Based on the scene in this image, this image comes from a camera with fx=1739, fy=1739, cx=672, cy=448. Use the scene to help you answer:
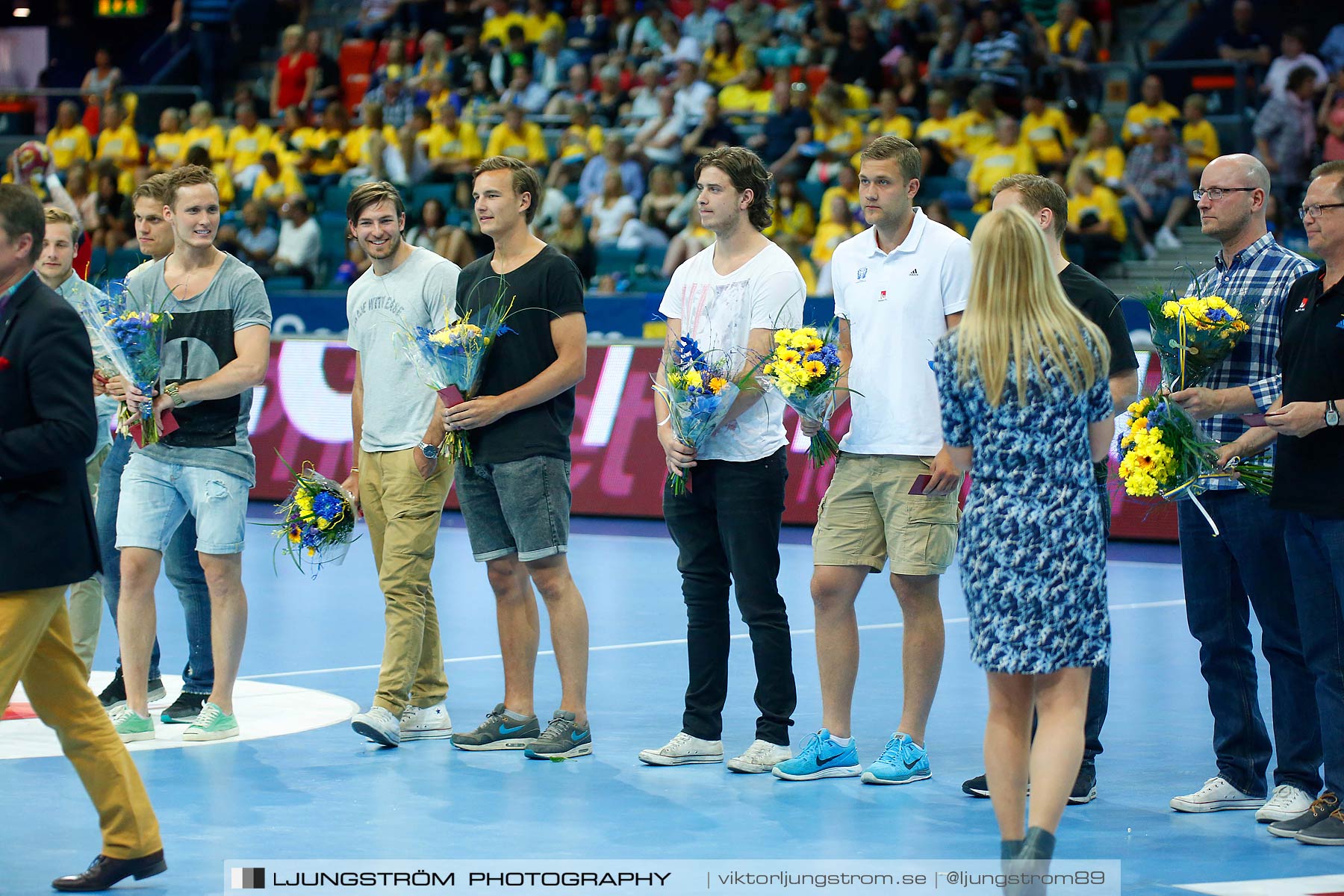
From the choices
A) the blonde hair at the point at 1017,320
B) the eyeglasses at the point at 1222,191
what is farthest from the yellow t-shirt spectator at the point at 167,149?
the blonde hair at the point at 1017,320

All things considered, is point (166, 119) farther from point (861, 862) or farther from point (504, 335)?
point (861, 862)

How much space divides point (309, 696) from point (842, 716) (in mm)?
2676

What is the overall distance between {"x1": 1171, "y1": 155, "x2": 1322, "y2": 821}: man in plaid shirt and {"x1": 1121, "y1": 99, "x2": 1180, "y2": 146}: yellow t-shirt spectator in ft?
34.9

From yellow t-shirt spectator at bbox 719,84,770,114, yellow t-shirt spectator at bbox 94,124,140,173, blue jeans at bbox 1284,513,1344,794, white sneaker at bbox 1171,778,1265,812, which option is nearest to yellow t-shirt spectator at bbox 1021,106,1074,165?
yellow t-shirt spectator at bbox 719,84,770,114

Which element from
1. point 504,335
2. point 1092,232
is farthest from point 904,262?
point 1092,232

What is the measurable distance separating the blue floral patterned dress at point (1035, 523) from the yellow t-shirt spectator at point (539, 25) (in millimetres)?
17554

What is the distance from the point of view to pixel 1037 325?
475 cm

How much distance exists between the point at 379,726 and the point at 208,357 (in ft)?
5.52

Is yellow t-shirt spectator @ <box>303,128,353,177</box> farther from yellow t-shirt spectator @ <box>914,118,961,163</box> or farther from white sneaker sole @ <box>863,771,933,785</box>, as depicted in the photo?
white sneaker sole @ <box>863,771,933,785</box>

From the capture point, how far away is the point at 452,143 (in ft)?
66.1

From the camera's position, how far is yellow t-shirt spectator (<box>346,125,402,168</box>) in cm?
2033

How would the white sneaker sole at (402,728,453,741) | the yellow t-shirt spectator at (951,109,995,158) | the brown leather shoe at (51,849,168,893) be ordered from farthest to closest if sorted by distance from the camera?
1. the yellow t-shirt spectator at (951,109,995,158)
2. the white sneaker sole at (402,728,453,741)
3. the brown leather shoe at (51,849,168,893)

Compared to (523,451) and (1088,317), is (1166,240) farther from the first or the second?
(523,451)

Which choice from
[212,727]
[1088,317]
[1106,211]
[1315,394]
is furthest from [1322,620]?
[1106,211]
